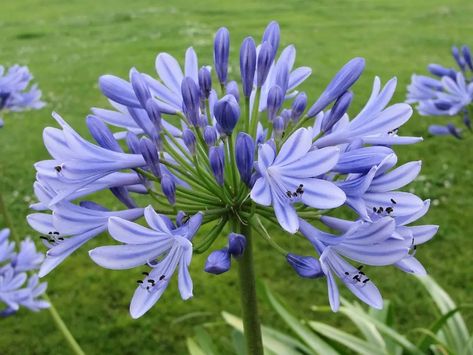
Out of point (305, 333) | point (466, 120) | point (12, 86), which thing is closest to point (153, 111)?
point (305, 333)

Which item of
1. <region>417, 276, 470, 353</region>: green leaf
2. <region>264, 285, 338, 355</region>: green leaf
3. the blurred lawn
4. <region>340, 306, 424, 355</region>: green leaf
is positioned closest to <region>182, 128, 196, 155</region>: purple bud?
<region>264, 285, 338, 355</region>: green leaf

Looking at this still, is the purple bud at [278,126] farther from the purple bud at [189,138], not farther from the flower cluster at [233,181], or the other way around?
the purple bud at [189,138]

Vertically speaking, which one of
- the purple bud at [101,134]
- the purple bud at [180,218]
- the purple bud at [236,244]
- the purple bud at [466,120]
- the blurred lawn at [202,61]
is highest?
the purple bud at [101,134]

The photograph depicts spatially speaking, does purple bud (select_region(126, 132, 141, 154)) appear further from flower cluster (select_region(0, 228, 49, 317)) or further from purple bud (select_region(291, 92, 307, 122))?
flower cluster (select_region(0, 228, 49, 317))

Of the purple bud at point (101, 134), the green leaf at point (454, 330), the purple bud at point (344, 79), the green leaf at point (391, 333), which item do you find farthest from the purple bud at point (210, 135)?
the green leaf at point (454, 330)

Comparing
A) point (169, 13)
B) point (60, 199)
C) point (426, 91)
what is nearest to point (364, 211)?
point (60, 199)

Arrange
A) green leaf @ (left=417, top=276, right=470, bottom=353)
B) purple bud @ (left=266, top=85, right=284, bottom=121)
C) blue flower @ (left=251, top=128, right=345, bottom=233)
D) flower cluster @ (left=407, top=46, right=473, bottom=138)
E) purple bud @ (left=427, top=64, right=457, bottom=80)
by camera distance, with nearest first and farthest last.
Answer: blue flower @ (left=251, top=128, right=345, bottom=233)
purple bud @ (left=266, top=85, right=284, bottom=121)
green leaf @ (left=417, top=276, right=470, bottom=353)
flower cluster @ (left=407, top=46, right=473, bottom=138)
purple bud @ (left=427, top=64, right=457, bottom=80)

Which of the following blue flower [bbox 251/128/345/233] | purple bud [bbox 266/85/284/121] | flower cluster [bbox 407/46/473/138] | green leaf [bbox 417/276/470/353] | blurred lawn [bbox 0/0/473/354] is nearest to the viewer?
blue flower [bbox 251/128/345/233]

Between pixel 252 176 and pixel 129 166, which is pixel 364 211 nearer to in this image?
pixel 252 176
